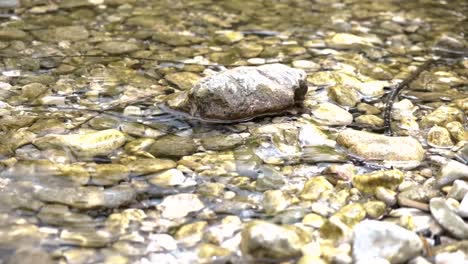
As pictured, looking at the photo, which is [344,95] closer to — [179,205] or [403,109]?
[403,109]

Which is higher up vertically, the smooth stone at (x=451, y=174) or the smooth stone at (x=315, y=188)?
the smooth stone at (x=451, y=174)

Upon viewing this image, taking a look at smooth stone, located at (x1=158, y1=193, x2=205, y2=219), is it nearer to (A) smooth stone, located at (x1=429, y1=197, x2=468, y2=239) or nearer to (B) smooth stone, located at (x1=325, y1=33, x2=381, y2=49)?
(A) smooth stone, located at (x1=429, y1=197, x2=468, y2=239)

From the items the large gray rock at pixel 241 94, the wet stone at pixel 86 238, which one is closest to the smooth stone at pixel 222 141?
the large gray rock at pixel 241 94

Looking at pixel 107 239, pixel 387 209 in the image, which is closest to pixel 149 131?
pixel 107 239

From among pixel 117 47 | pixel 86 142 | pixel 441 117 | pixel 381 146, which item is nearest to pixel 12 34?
pixel 117 47

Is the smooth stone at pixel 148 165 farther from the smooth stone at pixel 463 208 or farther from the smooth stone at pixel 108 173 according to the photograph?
the smooth stone at pixel 463 208

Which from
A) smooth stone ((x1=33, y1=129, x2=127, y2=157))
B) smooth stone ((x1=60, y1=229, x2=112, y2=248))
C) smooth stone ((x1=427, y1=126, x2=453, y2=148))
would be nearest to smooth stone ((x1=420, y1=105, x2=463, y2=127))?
smooth stone ((x1=427, y1=126, x2=453, y2=148))

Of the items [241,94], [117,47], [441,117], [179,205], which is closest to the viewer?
[179,205]
